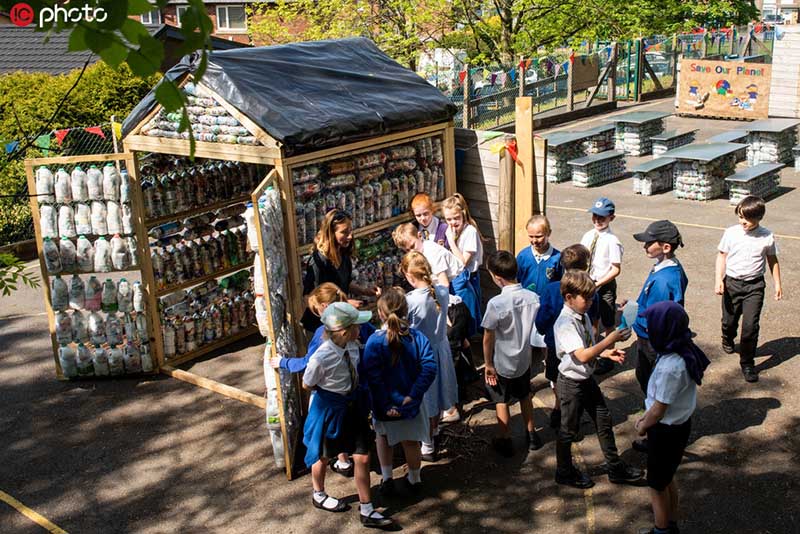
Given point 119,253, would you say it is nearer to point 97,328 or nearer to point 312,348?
point 97,328

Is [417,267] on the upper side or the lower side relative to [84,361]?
upper

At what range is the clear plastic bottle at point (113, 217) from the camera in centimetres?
859

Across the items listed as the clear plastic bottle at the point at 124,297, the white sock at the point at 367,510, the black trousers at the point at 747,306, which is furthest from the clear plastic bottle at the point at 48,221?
the black trousers at the point at 747,306

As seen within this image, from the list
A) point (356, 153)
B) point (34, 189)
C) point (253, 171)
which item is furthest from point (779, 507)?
point (34, 189)

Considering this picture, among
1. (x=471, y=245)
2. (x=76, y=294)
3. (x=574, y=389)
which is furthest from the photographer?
(x=76, y=294)

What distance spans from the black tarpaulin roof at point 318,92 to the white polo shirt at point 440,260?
1277 mm

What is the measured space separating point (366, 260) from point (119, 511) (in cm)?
341

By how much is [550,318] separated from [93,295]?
185 inches

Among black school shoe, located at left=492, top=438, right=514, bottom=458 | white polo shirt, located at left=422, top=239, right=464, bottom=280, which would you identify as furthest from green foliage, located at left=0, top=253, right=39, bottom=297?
black school shoe, located at left=492, top=438, right=514, bottom=458

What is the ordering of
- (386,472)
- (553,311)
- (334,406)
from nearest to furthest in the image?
(334,406) < (386,472) < (553,311)

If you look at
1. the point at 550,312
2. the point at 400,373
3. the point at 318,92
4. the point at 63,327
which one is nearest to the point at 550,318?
the point at 550,312

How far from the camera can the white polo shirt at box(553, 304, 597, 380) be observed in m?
6.12

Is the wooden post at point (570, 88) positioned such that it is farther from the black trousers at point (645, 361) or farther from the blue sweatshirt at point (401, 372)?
the blue sweatshirt at point (401, 372)

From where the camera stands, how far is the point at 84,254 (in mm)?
8602
